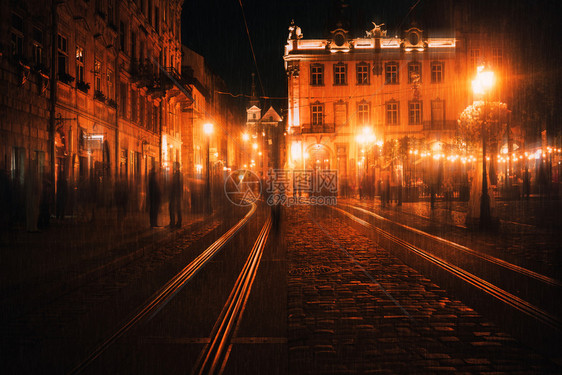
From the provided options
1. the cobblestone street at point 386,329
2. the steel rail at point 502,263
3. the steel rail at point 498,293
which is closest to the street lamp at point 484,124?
the steel rail at point 502,263

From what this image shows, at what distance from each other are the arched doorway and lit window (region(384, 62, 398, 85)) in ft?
35.0

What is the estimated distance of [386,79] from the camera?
57.4 m

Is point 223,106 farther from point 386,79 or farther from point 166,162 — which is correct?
point 166,162

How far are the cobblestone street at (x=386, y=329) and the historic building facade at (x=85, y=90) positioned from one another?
9.27 meters

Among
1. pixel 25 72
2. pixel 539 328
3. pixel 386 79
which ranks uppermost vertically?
pixel 386 79

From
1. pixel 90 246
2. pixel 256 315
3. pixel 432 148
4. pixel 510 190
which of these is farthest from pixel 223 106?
pixel 256 315

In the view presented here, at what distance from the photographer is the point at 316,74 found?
5728cm

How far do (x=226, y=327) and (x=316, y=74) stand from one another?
178ft

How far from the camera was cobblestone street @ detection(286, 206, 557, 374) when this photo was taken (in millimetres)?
4008

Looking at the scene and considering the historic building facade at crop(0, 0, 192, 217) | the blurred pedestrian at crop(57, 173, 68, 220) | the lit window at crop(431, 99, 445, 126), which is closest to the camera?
the blurred pedestrian at crop(57, 173, 68, 220)

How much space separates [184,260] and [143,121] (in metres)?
24.6

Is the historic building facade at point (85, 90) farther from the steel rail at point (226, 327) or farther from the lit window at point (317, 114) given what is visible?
the lit window at point (317, 114)

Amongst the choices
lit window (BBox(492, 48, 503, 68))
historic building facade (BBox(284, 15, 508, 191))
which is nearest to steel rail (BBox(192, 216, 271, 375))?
historic building facade (BBox(284, 15, 508, 191))

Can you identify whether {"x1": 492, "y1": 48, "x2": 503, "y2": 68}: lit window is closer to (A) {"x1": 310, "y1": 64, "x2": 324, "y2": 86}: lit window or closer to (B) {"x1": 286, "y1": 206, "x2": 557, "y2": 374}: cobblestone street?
(A) {"x1": 310, "y1": 64, "x2": 324, "y2": 86}: lit window
